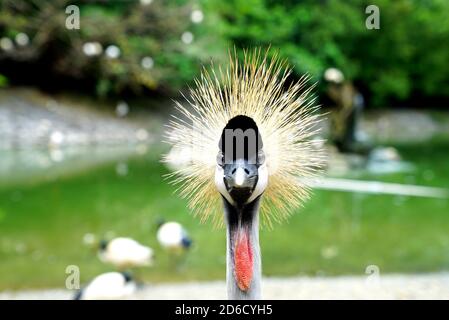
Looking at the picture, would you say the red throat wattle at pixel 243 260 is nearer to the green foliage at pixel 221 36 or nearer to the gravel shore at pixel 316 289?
the gravel shore at pixel 316 289

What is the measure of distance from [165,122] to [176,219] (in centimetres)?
756

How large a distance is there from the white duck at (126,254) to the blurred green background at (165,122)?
18 centimetres

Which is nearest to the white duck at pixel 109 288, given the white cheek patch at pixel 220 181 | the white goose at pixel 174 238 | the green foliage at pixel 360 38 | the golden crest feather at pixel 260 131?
the white goose at pixel 174 238

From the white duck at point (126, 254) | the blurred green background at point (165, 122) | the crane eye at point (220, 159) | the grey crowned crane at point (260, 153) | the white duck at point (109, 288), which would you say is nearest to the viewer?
the crane eye at point (220, 159)

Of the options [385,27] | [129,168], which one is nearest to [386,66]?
[385,27]

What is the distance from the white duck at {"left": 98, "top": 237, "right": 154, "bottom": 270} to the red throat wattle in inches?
117

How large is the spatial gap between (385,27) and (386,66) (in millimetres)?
1329

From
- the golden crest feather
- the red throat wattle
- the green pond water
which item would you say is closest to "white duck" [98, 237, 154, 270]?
the green pond water

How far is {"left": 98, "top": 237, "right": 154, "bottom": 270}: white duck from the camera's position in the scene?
475cm

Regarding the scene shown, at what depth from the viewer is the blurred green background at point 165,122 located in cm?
554

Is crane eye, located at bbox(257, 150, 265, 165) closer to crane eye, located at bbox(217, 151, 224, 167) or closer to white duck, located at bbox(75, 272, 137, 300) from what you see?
crane eye, located at bbox(217, 151, 224, 167)
